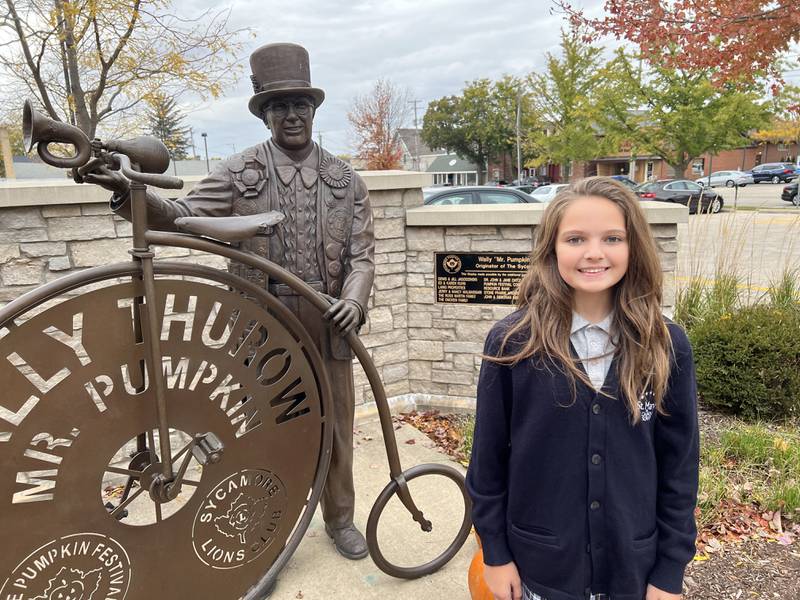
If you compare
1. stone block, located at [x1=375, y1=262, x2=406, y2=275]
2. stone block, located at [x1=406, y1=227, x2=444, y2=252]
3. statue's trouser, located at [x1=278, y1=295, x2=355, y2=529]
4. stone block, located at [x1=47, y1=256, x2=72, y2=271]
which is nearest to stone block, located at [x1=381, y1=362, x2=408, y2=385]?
stone block, located at [x1=375, y1=262, x2=406, y2=275]

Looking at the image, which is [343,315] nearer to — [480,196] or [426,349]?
[426,349]

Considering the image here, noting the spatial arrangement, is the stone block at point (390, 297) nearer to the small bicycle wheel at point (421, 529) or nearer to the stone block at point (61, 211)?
the small bicycle wheel at point (421, 529)

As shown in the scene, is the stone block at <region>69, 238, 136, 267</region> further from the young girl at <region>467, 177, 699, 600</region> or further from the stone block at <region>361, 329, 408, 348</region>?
the young girl at <region>467, 177, 699, 600</region>

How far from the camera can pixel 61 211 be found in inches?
126

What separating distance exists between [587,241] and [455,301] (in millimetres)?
2907

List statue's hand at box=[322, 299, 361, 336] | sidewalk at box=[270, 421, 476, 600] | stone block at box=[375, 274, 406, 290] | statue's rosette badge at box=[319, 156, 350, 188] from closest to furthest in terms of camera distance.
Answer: statue's hand at box=[322, 299, 361, 336]
statue's rosette badge at box=[319, 156, 350, 188]
sidewalk at box=[270, 421, 476, 600]
stone block at box=[375, 274, 406, 290]

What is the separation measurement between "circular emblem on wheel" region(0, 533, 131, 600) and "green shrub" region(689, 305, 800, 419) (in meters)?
3.96

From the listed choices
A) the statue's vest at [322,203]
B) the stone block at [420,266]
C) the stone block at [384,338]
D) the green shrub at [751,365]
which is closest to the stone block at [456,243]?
the stone block at [420,266]

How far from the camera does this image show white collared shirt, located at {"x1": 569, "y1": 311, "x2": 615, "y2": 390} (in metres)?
1.44

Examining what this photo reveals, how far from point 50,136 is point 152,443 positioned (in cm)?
96

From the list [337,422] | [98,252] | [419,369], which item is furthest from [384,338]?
[98,252]

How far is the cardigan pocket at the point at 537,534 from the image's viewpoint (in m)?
1.46

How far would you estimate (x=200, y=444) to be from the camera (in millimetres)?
1819

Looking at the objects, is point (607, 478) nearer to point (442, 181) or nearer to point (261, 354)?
point (261, 354)
